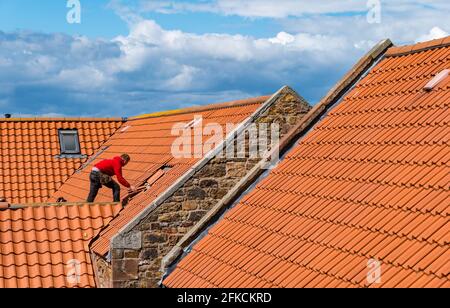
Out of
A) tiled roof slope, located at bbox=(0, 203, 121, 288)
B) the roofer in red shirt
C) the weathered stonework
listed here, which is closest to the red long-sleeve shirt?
the roofer in red shirt

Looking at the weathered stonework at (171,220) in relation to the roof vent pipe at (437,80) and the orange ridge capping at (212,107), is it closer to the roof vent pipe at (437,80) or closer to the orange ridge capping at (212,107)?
the orange ridge capping at (212,107)

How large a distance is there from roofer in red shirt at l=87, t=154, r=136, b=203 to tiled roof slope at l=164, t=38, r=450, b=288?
540 cm

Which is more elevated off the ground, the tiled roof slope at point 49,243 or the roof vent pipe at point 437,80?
the roof vent pipe at point 437,80

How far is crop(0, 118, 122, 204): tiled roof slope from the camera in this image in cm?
2516

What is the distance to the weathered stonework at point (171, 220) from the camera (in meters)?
13.7

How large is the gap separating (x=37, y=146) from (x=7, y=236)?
1276cm

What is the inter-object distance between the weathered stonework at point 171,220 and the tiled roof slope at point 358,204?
1607 millimetres

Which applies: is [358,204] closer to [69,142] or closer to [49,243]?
[49,243]

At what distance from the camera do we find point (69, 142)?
2844 centimetres

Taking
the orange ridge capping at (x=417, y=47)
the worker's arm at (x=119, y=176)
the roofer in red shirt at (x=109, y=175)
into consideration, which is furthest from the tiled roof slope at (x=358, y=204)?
the roofer in red shirt at (x=109, y=175)

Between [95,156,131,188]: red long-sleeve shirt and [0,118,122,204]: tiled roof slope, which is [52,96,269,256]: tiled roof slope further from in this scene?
[0,118,122,204]: tiled roof slope

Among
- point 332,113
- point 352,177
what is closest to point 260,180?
point 332,113
